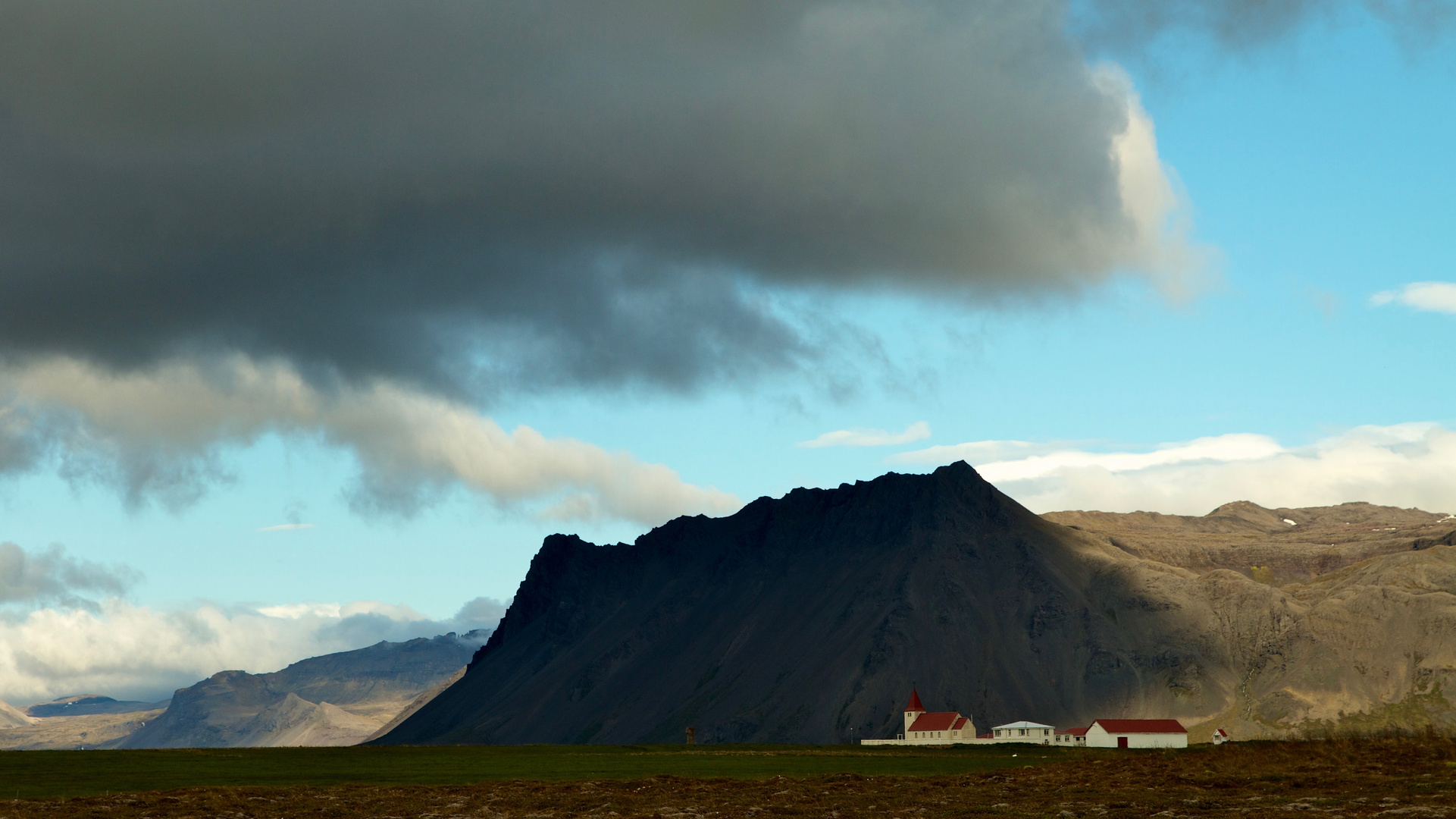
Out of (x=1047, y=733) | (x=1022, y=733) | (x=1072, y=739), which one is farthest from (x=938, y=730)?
(x=1072, y=739)

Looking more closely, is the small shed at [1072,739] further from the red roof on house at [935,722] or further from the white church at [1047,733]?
the red roof on house at [935,722]

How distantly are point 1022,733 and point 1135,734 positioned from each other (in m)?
20.4

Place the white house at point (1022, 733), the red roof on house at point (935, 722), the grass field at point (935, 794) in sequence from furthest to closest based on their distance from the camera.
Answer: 1. the white house at point (1022, 733)
2. the red roof on house at point (935, 722)
3. the grass field at point (935, 794)

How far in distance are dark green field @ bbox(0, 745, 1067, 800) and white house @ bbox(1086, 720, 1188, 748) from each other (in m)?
39.8

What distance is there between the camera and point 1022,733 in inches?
7692

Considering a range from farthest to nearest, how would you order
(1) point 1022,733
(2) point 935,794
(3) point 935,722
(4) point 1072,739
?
1. (1) point 1022,733
2. (3) point 935,722
3. (4) point 1072,739
4. (2) point 935,794

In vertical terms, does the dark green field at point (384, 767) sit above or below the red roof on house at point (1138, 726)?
above

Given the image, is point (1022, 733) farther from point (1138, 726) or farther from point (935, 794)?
point (935, 794)

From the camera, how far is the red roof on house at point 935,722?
623ft

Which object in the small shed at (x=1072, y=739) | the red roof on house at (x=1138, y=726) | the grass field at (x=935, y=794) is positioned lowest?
the small shed at (x=1072, y=739)

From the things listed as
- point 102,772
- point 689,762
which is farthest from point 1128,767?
point 102,772

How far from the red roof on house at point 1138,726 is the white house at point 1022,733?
1297cm

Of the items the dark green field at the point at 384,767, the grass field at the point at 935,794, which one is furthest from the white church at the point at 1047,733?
the grass field at the point at 935,794

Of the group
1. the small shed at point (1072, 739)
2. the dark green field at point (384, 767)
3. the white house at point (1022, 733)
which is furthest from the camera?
the white house at point (1022, 733)
